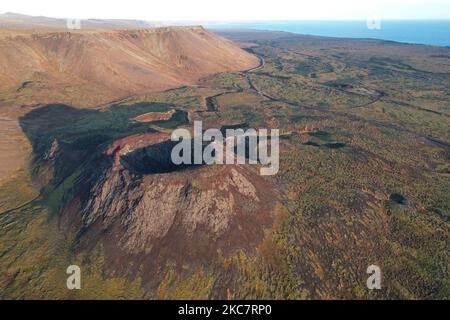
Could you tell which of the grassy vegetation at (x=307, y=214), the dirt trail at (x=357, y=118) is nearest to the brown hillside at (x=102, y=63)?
the grassy vegetation at (x=307, y=214)

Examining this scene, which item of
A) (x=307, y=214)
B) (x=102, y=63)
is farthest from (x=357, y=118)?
(x=102, y=63)

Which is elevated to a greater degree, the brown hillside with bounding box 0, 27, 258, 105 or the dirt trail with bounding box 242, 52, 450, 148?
the brown hillside with bounding box 0, 27, 258, 105

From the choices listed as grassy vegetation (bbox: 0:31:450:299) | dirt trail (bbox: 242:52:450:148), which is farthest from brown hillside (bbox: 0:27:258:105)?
dirt trail (bbox: 242:52:450:148)

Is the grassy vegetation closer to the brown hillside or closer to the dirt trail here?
the dirt trail

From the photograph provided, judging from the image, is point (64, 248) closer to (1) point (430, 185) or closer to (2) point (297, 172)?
(2) point (297, 172)

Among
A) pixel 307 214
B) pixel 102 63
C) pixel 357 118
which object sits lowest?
pixel 307 214

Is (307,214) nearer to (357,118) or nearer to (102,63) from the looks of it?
(357,118)

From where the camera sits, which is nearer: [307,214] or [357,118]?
[307,214]

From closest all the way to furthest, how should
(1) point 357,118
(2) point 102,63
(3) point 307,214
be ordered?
(3) point 307,214
(1) point 357,118
(2) point 102,63
